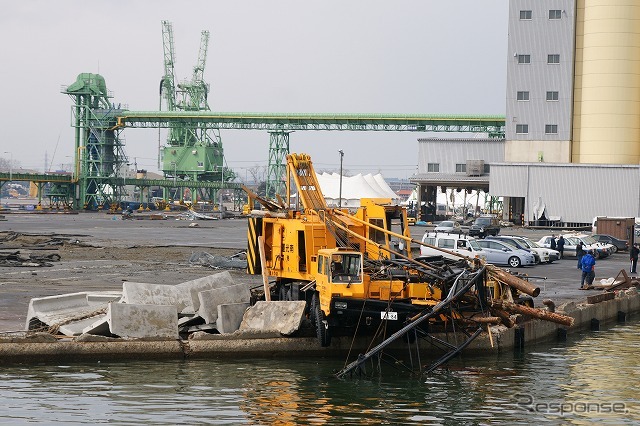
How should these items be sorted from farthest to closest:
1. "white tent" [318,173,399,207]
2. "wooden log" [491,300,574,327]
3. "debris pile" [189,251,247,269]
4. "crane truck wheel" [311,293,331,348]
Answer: "white tent" [318,173,399,207] → "debris pile" [189,251,247,269] → "crane truck wheel" [311,293,331,348] → "wooden log" [491,300,574,327]

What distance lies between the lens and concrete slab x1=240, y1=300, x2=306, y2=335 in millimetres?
23531

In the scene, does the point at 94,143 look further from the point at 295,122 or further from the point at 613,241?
the point at 613,241

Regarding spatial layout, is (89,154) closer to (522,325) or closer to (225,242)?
(225,242)

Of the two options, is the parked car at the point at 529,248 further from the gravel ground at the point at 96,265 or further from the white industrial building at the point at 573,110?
the white industrial building at the point at 573,110

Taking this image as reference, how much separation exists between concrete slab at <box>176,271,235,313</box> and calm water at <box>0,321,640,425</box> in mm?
3172

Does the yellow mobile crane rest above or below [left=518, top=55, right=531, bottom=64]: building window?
below

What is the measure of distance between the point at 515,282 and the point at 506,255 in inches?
1058

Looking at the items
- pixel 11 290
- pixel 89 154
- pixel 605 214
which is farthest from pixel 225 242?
pixel 89 154

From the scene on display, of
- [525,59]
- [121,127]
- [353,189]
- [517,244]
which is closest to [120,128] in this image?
[121,127]

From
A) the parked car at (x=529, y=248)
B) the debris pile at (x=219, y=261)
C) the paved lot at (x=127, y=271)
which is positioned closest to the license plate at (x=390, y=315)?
the paved lot at (x=127, y=271)

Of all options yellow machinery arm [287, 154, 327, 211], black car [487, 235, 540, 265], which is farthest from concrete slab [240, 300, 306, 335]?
black car [487, 235, 540, 265]

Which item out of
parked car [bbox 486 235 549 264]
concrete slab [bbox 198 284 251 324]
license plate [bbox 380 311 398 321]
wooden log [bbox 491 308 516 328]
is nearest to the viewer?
license plate [bbox 380 311 398 321]

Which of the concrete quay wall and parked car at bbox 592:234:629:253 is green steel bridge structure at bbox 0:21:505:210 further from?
the concrete quay wall

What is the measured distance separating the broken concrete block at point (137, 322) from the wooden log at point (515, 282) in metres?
7.19
